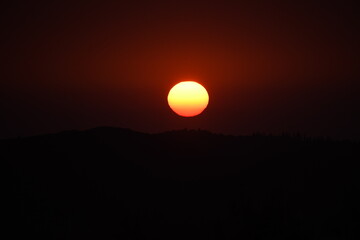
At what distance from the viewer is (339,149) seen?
2995 cm

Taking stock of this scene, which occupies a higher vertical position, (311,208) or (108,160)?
(108,160)

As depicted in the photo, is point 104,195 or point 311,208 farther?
point 104,195

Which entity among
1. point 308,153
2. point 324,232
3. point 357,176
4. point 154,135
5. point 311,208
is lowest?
point 324,232

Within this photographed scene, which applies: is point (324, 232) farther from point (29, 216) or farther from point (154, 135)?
point (154, 135)

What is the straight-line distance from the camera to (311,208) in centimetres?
2380

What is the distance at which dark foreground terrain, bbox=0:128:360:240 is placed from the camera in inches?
867

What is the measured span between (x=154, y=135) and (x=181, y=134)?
1.75 m

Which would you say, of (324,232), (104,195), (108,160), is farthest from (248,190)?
(108,160)

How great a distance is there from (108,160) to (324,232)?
532 inches

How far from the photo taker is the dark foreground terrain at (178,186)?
2202cm

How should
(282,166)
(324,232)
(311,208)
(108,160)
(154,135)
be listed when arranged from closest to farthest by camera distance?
(324,232) < (311,208) < (282,166) < (108,160) < (154,135)

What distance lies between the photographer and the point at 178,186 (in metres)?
27.5

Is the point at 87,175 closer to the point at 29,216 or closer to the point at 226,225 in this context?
the point at 29,216

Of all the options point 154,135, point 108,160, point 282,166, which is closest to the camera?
point 282,166
